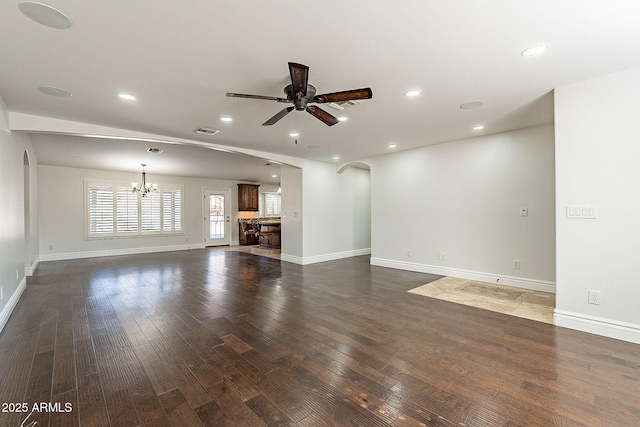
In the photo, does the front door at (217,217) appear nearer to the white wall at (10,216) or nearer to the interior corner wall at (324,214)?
the interior corner wall at (324,214)

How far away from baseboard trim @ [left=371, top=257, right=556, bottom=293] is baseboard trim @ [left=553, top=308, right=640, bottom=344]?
1539 millimetres

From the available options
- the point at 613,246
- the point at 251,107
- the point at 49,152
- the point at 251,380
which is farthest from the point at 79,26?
the point at 49,152

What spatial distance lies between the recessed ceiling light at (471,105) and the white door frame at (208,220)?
29.6 ft

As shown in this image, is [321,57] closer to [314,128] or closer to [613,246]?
[314,128]

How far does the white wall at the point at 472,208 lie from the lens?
174 inches

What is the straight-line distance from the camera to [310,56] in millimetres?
2410

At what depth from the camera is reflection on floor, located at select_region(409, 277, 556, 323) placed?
11.5 feet

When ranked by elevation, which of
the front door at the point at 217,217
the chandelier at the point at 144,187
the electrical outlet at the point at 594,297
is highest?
the chandelier at the point at 144,187

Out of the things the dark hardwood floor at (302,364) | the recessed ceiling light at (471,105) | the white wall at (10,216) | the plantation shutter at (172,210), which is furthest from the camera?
the plantation shutter at (172,210)

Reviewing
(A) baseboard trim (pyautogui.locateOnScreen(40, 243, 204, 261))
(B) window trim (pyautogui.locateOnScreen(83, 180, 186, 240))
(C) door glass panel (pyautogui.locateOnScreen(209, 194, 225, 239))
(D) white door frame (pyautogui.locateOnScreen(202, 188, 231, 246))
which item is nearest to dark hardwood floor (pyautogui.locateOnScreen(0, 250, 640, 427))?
(A) baseboard trim (pyautogui.locateOnScreen(40, 243, 204, 261))

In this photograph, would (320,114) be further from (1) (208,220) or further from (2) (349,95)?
(1) (208,220)

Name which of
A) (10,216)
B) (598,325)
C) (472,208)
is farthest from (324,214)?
(10,216)

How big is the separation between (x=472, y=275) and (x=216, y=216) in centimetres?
874

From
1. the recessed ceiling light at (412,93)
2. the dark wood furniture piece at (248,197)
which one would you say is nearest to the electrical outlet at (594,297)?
the recessed ceiling light at (412,93)
